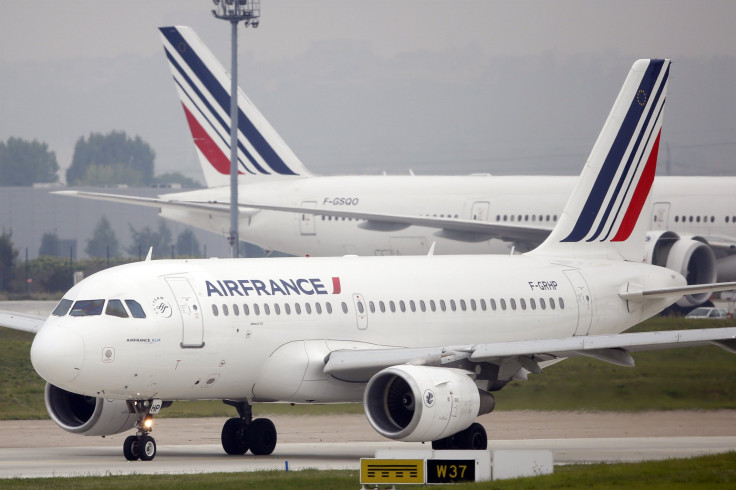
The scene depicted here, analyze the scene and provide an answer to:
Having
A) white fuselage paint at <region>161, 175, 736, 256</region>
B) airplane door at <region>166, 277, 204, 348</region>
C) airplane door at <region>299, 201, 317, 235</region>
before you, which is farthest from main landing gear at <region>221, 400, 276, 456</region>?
airplane door at <region>299, 201, 317, 235</region>

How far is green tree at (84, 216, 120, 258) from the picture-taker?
436 ft

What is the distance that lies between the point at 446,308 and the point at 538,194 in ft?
84.7

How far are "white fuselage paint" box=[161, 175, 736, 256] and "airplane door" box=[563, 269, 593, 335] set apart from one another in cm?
2118

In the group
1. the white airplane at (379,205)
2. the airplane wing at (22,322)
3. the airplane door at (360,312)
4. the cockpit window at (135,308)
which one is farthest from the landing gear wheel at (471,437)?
the white airplane at (379,205)

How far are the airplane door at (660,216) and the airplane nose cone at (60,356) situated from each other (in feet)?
105

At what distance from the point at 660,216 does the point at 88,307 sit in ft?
104

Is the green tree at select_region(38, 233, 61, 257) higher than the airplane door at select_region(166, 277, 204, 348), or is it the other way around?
the airplane door at select_region(166, 277, 204, 348)

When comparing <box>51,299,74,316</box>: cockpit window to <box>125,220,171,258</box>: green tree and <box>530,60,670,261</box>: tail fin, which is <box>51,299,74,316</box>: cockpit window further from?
<box>125,220,171,258</box>: green tree

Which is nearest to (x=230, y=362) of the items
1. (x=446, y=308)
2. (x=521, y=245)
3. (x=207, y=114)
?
(x=446, y=308)

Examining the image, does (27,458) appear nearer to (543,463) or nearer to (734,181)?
(543,463)

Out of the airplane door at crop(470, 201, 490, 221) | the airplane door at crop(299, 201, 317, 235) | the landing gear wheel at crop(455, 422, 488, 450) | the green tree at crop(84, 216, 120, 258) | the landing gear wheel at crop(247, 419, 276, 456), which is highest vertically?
the airplane door at crop(470, 201, 490, 221)

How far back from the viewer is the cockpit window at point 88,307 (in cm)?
2402

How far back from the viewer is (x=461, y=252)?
5331 cm

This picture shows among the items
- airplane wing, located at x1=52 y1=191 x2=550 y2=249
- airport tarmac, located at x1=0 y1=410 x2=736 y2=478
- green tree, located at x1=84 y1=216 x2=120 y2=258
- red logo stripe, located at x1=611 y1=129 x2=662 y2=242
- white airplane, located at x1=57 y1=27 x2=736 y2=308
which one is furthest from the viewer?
green tree, located at x1=84 y1=216 x2=120 y2=258
